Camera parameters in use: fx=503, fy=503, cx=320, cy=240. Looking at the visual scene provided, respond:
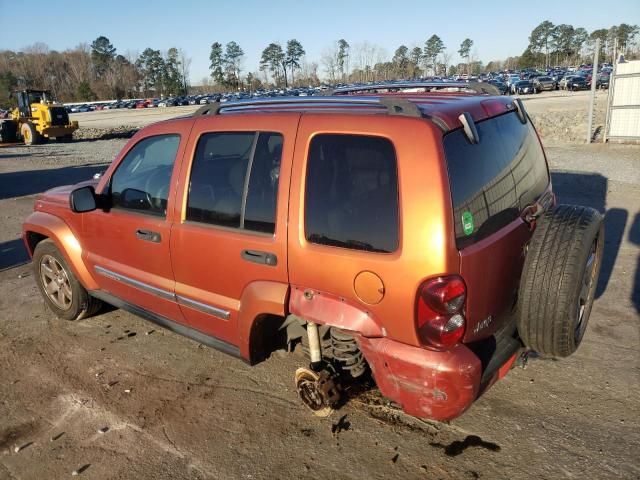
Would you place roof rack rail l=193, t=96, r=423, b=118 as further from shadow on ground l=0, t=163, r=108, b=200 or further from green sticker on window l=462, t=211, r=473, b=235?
shadow on ground l=0, t=163, r=108, b=200

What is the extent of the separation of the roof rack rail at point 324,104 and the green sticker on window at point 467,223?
53 centimetres

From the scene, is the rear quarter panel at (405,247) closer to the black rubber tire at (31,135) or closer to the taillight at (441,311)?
the taillight at (441,311)

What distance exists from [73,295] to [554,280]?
398cm

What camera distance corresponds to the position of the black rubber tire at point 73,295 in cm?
454

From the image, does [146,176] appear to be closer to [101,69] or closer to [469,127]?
[469,127]

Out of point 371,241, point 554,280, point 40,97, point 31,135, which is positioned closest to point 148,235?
point 371,241

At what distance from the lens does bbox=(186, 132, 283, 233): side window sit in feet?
9.61

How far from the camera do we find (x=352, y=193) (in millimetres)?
2592

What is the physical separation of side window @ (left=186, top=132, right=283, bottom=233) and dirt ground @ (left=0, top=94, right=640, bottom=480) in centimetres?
124

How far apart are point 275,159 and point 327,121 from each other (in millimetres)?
423

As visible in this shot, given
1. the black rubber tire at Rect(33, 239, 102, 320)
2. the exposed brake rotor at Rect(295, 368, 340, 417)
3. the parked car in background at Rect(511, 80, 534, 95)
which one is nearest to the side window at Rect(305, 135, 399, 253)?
the exposed brake rotor at Rect(295, 368, 340, 417)

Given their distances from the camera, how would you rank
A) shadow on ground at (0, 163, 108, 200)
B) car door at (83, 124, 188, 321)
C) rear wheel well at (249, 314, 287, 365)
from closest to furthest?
rear wheel well at (249, 314, 287, 365), car door at (83, 124, 188, 321), shadow on ground at (0, 163, 108, 200)

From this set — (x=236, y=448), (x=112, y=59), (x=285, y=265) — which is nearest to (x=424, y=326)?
(x=285, y=265)

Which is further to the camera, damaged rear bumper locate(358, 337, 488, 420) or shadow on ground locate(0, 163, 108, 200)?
shadow on ground locate(0, 163, 108, 200)
